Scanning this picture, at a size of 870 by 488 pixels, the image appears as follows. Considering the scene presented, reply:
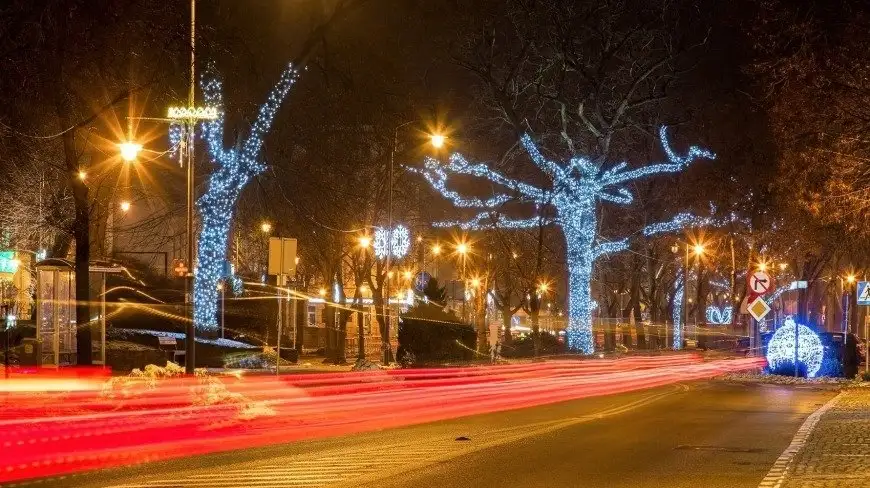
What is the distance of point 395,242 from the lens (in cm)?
4981

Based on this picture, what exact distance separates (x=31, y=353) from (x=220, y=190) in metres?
12.0

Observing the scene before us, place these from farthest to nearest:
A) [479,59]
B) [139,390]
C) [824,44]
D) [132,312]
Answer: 1. [479,59]
2. [132,312]
3. [824,44]
4. [139,390]

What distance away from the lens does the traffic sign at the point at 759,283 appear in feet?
90.3

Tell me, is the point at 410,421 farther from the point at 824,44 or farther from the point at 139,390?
the point at 824,44

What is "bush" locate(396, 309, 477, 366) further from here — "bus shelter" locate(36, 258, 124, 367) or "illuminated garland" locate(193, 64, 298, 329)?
"bus shelter" locate(36, 258, 124, 367)

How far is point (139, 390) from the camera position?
18.4 m

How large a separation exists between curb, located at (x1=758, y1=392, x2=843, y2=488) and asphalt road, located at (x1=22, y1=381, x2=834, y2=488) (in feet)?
0.43

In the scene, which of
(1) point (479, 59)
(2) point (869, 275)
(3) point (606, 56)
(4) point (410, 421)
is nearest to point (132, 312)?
(1) point (479, 59)

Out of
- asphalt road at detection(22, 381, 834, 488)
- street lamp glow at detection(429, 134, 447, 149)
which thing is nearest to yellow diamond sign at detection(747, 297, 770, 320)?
asphalt road at detection(22, 381, 834, 488)

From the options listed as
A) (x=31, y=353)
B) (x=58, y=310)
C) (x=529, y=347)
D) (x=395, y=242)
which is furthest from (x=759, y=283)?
(x=529, y=347)

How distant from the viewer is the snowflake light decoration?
45.2 metres

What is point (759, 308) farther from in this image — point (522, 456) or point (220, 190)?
point (220, 190)

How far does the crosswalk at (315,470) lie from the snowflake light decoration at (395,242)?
28.1m

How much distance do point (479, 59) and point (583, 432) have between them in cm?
2881
